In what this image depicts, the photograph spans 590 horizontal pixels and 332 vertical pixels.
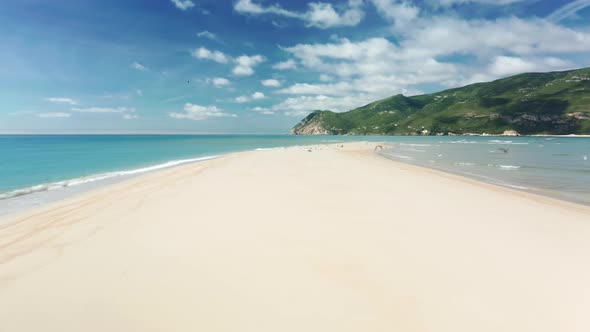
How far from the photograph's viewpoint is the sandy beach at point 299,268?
3801 mm

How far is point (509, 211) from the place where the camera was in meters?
9.32

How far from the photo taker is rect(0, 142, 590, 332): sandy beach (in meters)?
3.80

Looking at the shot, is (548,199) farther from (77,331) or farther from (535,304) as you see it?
(77,331)

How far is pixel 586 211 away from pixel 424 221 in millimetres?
6601

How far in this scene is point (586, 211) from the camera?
956 cm

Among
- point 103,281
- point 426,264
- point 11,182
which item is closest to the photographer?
point 103,281

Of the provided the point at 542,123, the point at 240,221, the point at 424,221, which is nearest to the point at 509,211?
the point at 424,221

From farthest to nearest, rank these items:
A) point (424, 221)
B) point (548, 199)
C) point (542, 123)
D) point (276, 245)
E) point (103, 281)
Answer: point (542, 123), point (548, 199), point (424, 221), point (276, 245), point (103, 281)

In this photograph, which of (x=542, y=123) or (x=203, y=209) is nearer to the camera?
(x=203, y=209)

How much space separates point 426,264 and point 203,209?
7.13 meters

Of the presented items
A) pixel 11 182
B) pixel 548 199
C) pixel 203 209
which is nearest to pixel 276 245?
pixel 203 209

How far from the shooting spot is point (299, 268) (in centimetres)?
517

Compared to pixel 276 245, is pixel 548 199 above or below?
below

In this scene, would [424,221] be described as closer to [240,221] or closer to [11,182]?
[240,221]
